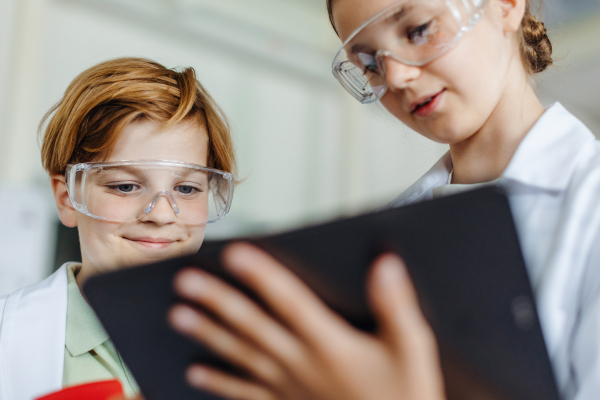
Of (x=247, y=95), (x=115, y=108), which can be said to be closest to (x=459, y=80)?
(x=115, y=108)

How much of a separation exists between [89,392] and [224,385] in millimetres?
192

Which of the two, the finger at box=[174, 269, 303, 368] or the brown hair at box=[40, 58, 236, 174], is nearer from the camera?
the finger at box=[174, 269, 303, 368]

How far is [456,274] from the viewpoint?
36 cm

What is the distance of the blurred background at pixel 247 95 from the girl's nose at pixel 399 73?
139 cm

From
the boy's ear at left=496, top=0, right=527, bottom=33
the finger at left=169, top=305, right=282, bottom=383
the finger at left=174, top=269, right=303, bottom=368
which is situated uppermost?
the boy's ear at left=496, top=0, right=527, bottom=33

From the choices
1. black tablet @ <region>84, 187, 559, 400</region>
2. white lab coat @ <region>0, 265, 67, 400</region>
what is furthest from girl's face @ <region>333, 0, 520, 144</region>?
white lab coat @ <region>0, 265, 67, 400</region>

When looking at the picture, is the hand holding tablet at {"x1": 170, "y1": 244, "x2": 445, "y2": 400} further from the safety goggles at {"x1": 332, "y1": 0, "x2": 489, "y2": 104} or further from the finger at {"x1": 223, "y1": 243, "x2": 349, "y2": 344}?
the safety goggles at {"x1": 332, "y1": 0, "x2": 489, "y2": 104}

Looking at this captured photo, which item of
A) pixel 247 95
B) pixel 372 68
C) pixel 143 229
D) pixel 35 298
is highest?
pixel 372 68

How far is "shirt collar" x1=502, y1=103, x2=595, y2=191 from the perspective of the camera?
58 centimetres

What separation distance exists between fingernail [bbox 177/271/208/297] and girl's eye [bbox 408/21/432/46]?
0.41 meters

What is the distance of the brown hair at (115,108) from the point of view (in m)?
0.97

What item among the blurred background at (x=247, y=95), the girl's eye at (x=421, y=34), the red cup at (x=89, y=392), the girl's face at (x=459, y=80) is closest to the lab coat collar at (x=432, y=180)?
the girl's face at (x=459, y=80)

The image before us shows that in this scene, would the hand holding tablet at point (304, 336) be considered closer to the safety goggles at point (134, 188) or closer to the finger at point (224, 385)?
the finger at point (224, 385)

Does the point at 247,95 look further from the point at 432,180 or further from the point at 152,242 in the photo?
the point at 432,180
